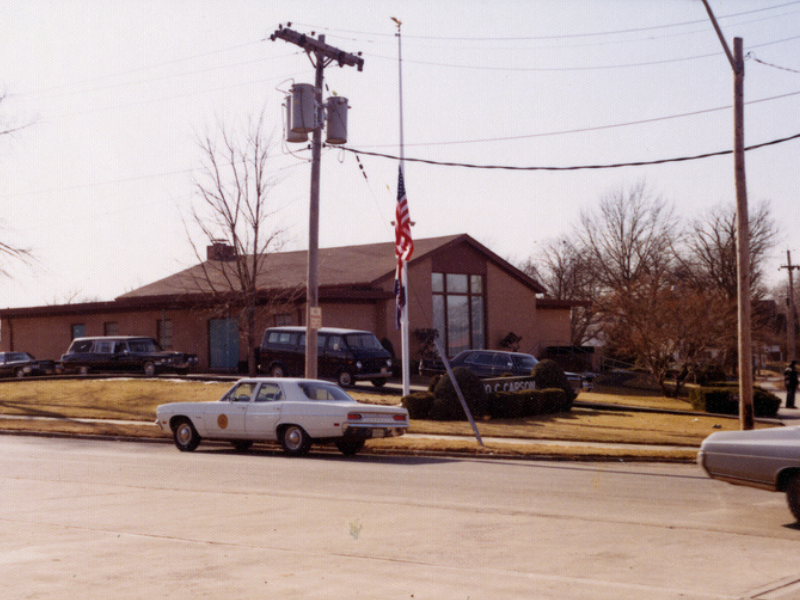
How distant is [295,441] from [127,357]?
72.0 feet

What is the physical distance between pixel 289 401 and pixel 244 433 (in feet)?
4.08

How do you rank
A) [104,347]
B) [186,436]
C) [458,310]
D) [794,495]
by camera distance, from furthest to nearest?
[458,310], [104,347], [186,436], [794,495]

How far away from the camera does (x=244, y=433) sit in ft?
55.6

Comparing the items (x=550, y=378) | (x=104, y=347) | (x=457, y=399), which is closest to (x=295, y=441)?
(x=457, y=399)

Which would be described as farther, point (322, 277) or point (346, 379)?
point (322, 277)

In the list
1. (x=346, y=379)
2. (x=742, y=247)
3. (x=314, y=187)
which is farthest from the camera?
(x=346, y=379)

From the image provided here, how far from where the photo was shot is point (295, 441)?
1644cm

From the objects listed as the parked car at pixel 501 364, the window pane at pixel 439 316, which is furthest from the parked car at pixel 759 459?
the window pane at pixel 439 316

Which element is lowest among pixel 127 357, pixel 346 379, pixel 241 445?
pixel 241 445

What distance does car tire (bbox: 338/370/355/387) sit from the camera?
30547 millimetres

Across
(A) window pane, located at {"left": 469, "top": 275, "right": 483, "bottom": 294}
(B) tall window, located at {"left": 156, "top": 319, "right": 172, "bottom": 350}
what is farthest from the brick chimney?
(A) window pane, located at {"left": 469, "top": 275, "right": 483, "bottom": 294}

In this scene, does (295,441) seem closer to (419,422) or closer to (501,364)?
(419,422)

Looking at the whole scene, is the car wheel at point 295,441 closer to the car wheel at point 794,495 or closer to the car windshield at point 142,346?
the car wheel at point 794,495

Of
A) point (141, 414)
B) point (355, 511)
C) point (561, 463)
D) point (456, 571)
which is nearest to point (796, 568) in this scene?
point (456, 571)
